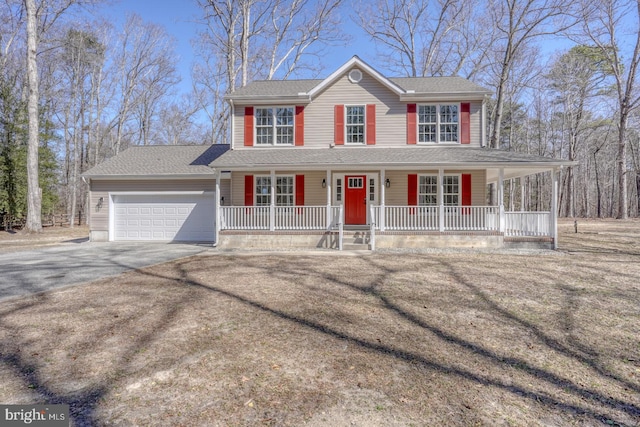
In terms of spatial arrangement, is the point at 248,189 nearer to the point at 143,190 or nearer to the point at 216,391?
the point at 143,190

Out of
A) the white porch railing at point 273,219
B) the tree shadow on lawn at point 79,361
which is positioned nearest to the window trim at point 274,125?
the white porch railing at point 273,219

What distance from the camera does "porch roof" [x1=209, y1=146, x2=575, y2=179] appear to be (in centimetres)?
1046

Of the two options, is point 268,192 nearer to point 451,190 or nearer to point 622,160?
point 451,190

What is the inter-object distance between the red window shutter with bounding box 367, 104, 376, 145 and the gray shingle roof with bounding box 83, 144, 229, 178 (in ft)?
21.0

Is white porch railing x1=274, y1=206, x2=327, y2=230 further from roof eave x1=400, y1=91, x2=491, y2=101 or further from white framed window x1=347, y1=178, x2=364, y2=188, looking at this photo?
roof eave x1=400, y1=91, x2=491, y2=101

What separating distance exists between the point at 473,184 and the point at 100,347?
1205 centimetres

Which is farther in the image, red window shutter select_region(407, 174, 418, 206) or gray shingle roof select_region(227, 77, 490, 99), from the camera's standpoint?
gray shingle roof select_region(227, 77, 490, 99)

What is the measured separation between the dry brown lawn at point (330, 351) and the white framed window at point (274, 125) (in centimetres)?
778

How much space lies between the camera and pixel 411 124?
41.3 feet

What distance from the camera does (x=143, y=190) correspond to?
13.5m

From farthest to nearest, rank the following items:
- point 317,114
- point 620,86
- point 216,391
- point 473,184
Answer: point 620,86
point 317,114
point 473,184
point 216,391

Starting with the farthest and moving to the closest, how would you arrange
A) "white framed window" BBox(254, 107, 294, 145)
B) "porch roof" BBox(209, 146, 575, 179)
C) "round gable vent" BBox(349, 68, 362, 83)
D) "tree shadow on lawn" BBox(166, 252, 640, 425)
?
"white framed window" BBox(254, 107, 294, 145) → "round gable vent" BBox(349, 68, 362, 83) → "porch roof" BBox(209, 146, 575, 179) → "tree shadow on lawn" BBox(166, 252, 640, 425)

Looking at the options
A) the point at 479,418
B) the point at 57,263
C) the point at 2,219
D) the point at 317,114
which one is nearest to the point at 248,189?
the point at 317,114

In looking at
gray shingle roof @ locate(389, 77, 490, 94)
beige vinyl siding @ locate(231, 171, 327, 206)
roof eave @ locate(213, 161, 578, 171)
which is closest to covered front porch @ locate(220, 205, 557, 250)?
beige vinyl siding @ locate(231, 171, 327, 206)
